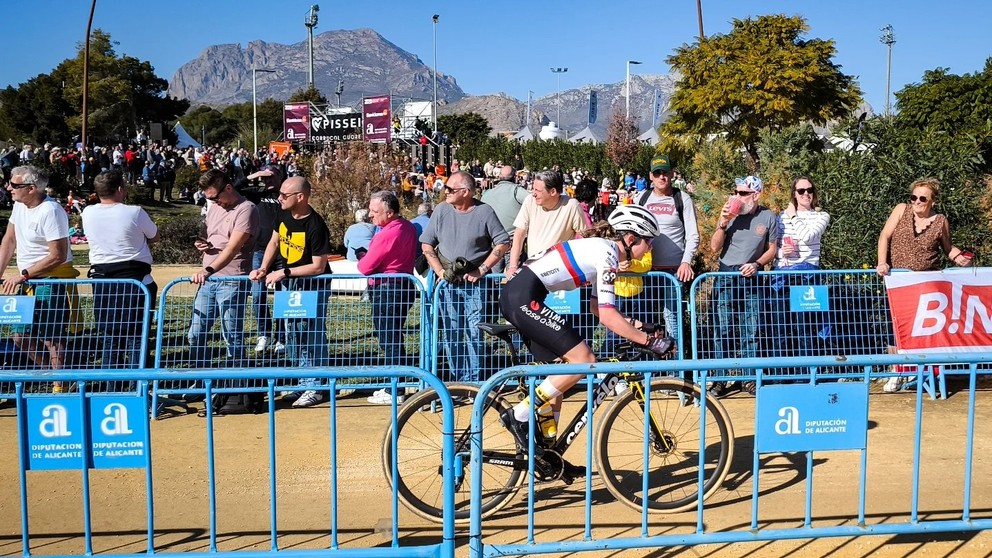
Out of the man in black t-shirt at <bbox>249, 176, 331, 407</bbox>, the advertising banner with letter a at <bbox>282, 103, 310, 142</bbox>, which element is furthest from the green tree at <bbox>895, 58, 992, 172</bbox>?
the advertising banner with letter a at <bbox>282, 103, 310, 142</bbox>

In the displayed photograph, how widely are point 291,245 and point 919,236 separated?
224 inches

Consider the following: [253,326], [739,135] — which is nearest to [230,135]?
[739,135]

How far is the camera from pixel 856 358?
4422mm

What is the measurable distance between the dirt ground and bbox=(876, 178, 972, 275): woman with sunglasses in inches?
59.7

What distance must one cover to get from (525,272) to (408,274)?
2628 millimetres

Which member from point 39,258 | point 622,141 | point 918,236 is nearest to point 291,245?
point 39,258

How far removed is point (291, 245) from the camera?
26.5ft

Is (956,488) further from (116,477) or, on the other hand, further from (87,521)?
(116,477)

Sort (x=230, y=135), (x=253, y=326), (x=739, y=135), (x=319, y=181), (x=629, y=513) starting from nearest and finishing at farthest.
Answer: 1. (x=629, y=513)
2. (x=253, y=326)
3. (x=319, y=181)
4. (x=739, y=135)
5. (x=230, y=135)

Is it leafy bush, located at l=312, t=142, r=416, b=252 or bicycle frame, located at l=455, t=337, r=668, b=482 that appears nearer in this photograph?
bicycle frame, located at l=455, t=337, r=668, b=482

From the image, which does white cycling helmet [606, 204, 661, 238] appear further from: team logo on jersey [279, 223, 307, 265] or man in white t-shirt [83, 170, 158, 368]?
man in white t-shirt [83, 170, 158, 368]

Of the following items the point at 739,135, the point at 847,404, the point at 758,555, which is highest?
the point at 739,135

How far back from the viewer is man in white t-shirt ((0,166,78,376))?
25.7 feet

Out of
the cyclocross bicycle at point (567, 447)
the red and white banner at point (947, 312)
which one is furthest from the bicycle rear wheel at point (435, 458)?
the red and white banner at point (947, 312)
